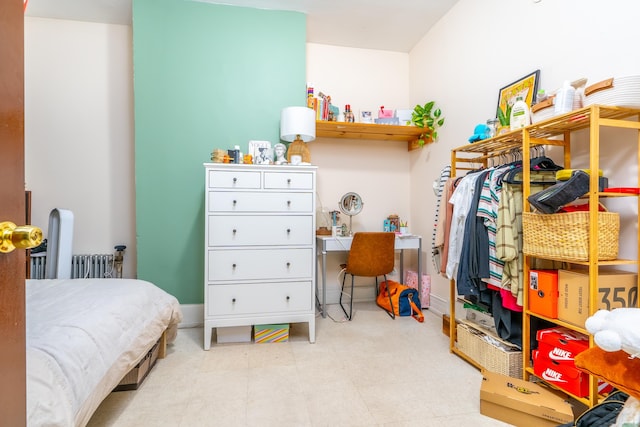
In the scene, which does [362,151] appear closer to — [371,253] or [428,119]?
[428,119]

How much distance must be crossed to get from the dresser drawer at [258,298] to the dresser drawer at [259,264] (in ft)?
0.22

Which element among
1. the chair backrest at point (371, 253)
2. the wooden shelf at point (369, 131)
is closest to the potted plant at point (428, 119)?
the wooden shelf at point (369, 131)

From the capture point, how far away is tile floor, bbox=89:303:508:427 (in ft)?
5.03

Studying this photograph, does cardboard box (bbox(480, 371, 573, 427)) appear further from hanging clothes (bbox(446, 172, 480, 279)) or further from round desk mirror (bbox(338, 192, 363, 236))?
round desk mirror (bbox(338, 192, 363, 236))

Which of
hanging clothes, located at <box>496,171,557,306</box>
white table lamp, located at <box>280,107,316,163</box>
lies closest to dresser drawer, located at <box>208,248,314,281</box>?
white table lamp, located at <box>280,107,316,163</box>

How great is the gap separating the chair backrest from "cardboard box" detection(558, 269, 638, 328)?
1474 millimetres

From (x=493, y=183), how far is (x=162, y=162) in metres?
2.60

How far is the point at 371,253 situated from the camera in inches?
112

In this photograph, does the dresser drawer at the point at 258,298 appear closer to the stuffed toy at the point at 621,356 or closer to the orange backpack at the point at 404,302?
the orange backpack at the point at 404,302

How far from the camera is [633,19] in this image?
1517 mm

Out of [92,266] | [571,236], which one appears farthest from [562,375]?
[92,266]

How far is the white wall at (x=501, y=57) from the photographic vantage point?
1611 mm

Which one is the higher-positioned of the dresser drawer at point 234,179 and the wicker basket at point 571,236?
the dresser drawer at point 234,179

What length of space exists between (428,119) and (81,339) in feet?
10.2
